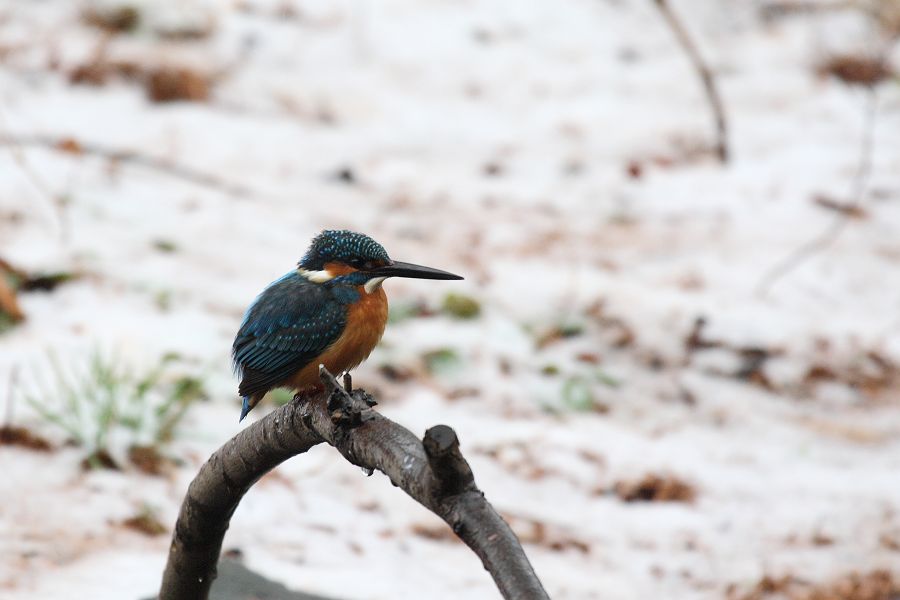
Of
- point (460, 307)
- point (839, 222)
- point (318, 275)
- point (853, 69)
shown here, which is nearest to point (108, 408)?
point (318, 275)

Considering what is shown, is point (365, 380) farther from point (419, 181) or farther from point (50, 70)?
point (50, 70)

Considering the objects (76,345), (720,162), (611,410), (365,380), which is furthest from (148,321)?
(720,162)

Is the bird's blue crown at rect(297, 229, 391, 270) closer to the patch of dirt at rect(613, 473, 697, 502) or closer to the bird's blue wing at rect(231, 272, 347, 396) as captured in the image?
the bird's blue wing at rect(231, 272, 347, 396)

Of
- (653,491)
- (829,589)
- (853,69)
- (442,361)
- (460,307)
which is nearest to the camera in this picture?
(829,589)

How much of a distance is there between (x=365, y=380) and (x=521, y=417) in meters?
0.69

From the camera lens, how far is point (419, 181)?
636 cm

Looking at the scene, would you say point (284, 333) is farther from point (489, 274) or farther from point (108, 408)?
point (489, 274)

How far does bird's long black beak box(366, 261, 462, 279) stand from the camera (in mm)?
2482

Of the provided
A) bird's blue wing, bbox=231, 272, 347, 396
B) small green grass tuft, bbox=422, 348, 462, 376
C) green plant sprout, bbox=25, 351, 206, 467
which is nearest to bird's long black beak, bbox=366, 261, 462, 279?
bird's blue wing, bbox=231, 272, 347, 396

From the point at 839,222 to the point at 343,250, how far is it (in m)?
4.08

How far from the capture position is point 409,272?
263 cm

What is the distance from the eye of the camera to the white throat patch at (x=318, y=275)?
293cm

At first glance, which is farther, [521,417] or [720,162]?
[720,162]

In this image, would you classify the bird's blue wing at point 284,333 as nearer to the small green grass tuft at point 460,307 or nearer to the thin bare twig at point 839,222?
the small green grass tuft at point 460,307
